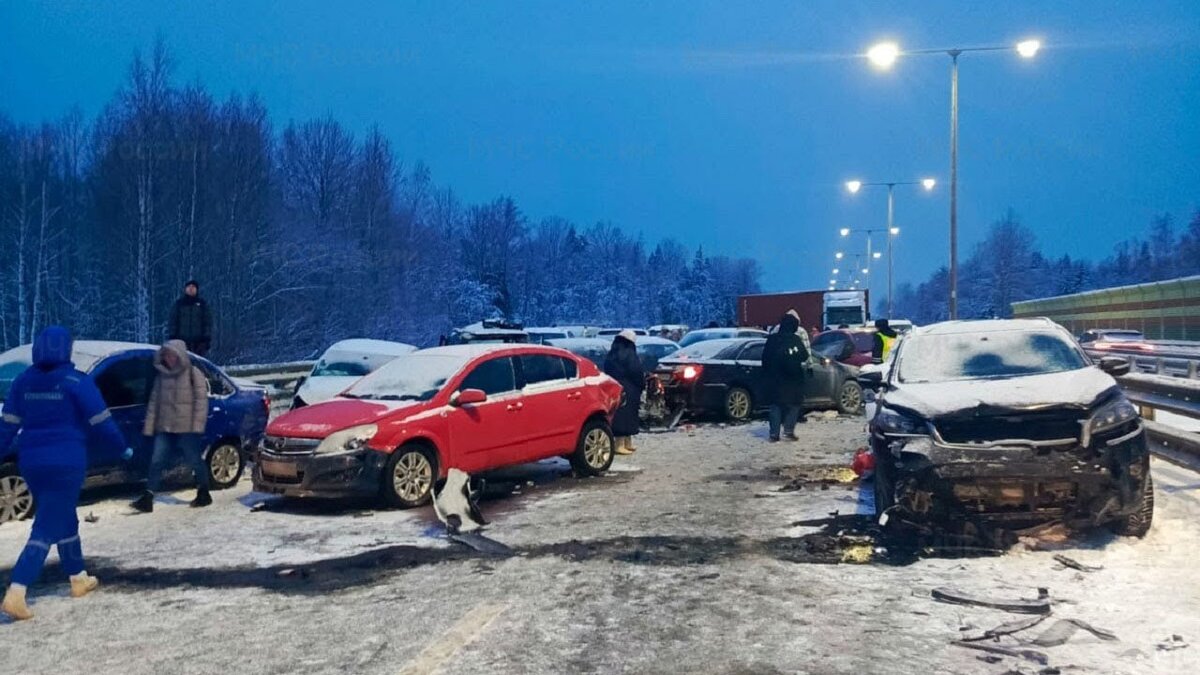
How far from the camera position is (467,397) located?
10172 millimetres

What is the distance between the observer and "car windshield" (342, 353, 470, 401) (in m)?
10.4

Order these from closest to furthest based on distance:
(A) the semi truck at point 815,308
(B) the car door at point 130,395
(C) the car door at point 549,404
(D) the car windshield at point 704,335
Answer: (B) the car door at point 130,395 → (C) the car door at point 549,404 → (D) the car windshield at point 704,335 → (A) the semi truck at point 815,308

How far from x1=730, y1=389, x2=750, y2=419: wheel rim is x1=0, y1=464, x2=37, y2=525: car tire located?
11725 millimetres

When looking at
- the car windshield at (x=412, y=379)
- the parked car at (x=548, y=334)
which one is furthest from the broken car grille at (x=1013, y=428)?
the parked car at (x=548, y=334)

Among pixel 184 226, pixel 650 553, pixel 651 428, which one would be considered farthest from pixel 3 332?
pixel 650 553

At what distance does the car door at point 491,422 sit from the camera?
1031 cm

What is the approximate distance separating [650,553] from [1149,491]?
372 cm

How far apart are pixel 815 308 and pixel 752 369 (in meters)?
24.3

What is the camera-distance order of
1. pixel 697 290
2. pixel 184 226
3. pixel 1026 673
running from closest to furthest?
1. pixel 1026 673
2. pixel 184 226
3. pixel 697 290

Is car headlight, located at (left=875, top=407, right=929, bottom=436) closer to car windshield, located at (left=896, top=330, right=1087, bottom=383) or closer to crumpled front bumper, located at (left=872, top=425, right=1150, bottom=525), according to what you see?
crumpled front bumper, located at (left=872, top=425, right=1150, bottom=525)

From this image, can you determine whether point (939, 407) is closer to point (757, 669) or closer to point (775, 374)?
point (757, 669)

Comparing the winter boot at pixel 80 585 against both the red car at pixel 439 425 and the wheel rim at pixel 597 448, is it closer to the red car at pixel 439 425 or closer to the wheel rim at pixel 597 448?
the red car at pixel 439 425

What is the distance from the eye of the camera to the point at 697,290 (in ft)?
412

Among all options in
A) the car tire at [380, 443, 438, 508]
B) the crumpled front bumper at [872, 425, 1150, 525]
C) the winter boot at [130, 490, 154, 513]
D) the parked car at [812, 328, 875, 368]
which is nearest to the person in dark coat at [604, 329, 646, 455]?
the car tire at [380, 443, 438, 508]
